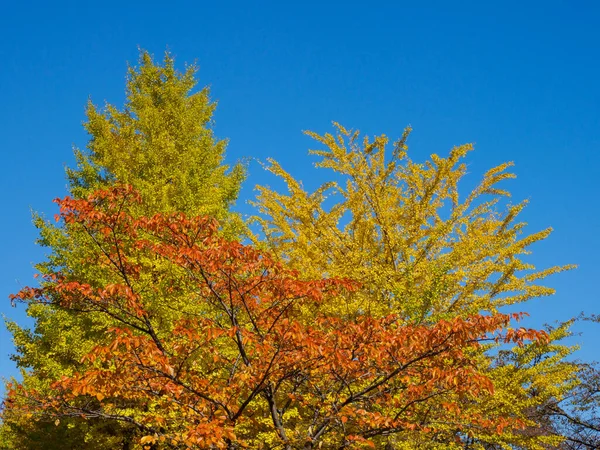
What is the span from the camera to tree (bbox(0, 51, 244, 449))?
9.12 metres

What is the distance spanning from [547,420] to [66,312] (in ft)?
37.8

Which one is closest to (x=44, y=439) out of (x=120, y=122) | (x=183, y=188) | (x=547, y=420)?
(x=183, y=188)

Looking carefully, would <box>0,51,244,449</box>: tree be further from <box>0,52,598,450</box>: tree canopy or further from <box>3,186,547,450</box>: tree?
<box>3,186,547,450</box>: tree

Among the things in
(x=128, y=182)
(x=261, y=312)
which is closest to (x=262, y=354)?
(x=261, y=312)

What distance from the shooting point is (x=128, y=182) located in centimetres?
1032

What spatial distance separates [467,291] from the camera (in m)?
9.27

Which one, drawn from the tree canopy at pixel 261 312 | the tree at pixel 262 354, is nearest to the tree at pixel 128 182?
the tree canopy at pixel 261 312

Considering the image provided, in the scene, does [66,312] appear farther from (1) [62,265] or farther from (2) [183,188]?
(2) [183,188]

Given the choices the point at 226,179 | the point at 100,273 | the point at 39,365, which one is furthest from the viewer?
the point at 226,179

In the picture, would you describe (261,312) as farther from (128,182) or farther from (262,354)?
(128,182)

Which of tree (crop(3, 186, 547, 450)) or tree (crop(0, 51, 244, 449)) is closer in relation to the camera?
tree (crop(3, 186, 547, 450))

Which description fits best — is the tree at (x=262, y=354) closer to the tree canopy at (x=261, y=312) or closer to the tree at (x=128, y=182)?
the tree canopy at (x=261, y=312)

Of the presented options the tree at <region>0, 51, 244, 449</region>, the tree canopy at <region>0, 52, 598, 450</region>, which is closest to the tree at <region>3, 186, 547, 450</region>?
the tree canopy at <region>0, 52, 598, 450</region>

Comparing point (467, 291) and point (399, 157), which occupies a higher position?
point (399, 157)
